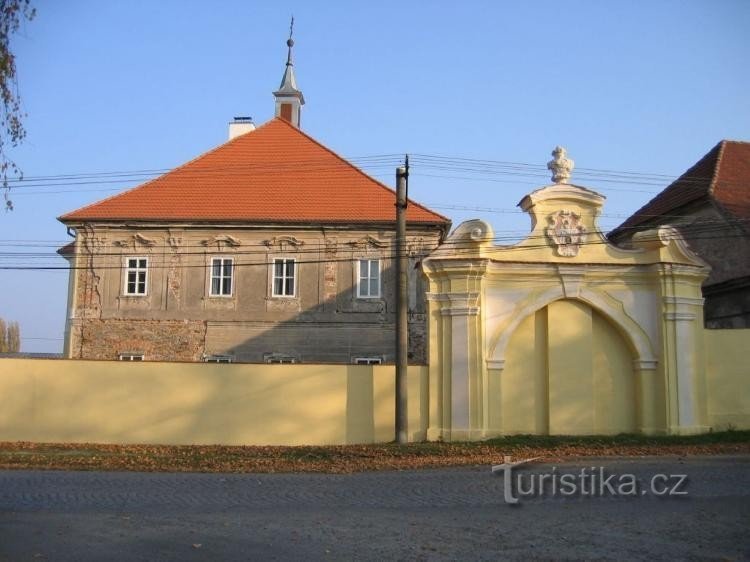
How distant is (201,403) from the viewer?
1894cm

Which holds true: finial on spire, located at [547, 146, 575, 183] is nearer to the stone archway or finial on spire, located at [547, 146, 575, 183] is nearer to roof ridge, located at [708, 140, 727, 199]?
the stone archway

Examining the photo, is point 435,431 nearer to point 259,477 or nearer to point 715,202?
point 259,477

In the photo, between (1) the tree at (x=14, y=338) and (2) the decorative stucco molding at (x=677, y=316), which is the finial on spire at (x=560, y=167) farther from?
(1) the tree at (x=14, y=338)

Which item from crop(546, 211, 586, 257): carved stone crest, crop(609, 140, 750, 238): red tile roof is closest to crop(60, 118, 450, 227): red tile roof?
crop(609, 140, 750, 238): red tile roof

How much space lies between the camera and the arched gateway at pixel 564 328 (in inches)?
715

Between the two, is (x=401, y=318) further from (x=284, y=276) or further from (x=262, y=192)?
(x=262, y=192)

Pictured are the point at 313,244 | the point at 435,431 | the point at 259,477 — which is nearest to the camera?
the point at 259,477

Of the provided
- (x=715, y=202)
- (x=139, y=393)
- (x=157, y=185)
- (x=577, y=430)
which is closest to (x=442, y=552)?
(x=577, y=430)

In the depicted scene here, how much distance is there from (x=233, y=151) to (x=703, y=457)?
22079 mm

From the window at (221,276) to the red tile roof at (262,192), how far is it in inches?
62.3

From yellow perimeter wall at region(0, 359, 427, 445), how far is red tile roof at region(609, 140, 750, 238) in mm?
13615

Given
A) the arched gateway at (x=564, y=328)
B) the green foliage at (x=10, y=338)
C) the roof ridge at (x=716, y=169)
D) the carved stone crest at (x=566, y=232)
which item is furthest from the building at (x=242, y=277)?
the green foliage at (x=10, y=338)

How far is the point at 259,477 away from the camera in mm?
14016

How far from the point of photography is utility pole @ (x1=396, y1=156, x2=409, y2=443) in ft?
58.0
